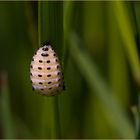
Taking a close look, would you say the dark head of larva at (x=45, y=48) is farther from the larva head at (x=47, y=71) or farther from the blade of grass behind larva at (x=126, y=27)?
the blade of grass behind larva at (x=126, y=27)

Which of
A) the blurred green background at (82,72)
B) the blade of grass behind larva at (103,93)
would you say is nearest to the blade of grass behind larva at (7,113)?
the blurred green background at (82,72)

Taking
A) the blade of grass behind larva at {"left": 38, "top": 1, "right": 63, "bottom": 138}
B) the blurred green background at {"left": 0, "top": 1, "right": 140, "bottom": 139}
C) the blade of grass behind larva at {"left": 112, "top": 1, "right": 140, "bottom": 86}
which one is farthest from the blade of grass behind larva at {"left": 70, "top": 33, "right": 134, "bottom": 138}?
the blade of grass behind larva at {"left": 38, "top": 1, "right": 63, "bottom": 138}

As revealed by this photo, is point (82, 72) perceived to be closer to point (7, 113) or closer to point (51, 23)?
point (7, 113)

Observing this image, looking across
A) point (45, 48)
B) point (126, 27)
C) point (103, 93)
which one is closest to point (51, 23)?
point (45, 48)

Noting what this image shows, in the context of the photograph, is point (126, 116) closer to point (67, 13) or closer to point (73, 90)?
point (73, 90)

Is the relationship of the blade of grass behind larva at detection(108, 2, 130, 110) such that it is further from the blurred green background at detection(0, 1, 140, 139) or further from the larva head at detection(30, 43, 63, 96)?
the larva head at detection(30, 43, 63, 96)
